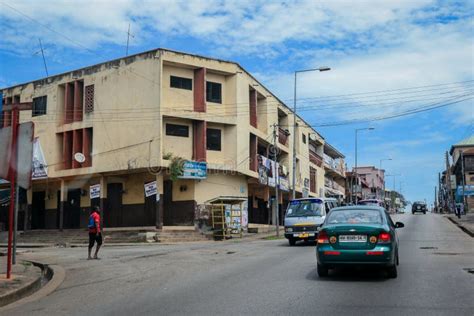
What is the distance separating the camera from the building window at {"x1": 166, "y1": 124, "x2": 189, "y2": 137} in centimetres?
3247

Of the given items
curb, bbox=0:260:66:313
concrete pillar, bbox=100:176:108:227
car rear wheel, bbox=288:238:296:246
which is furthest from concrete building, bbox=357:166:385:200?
curb, bbox=0:260:66:313

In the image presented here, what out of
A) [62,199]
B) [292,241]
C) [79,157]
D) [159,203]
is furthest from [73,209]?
[292,241]

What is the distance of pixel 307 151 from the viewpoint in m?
53.7

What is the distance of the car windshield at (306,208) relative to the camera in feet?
70.8

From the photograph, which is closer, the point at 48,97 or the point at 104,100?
the point at 104,100

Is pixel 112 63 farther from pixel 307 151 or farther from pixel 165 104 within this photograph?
pixel 307 151

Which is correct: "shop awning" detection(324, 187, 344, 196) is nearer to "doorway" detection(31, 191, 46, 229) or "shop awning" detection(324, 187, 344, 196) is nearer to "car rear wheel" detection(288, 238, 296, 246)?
"doorway" detection(31, 191, 46, 229)

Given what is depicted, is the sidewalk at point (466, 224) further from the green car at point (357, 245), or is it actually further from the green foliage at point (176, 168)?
the green car at point (357, 245)

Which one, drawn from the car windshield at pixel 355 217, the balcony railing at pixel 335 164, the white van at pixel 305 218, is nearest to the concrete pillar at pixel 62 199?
the white van at pixel 305 218

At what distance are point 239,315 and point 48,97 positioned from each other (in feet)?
108

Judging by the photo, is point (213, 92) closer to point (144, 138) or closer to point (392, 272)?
point (144, 138)

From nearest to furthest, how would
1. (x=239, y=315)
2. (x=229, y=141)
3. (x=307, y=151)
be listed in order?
(x=239, y=315)
(x=229, y=141)
(x=307, y=151)

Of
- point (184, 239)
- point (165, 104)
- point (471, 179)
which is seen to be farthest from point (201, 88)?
point (471, 179)

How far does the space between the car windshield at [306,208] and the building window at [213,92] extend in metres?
13.8
